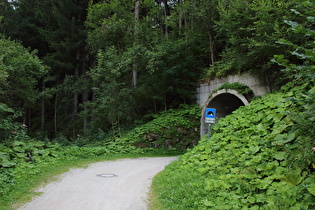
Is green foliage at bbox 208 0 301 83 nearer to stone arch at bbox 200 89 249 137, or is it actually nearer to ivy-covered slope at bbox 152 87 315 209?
stone arch at bbox 200 89 249 137

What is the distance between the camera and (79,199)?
4434 millimetres

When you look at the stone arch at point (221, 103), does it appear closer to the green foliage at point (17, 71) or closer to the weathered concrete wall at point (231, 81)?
the weathered concrete wall at point (231, 81)

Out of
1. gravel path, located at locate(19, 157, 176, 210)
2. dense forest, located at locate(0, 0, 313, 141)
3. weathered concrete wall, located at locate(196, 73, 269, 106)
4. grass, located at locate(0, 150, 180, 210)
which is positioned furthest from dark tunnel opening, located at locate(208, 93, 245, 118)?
gravel path, located at locate(19, 157, 176, 210)

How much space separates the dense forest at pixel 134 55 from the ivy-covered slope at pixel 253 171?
3.40 metres

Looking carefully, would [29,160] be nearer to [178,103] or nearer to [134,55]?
[134,55]

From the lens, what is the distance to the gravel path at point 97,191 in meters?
4.12

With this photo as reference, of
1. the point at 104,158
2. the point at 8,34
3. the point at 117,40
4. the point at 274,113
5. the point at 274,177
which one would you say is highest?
the point at 8,34

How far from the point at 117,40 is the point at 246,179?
14955 millimetres

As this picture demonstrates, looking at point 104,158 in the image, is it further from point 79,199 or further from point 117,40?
point 117,40

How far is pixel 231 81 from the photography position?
1169cm

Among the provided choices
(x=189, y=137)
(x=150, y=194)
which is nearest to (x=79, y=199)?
(x=150, y=194)

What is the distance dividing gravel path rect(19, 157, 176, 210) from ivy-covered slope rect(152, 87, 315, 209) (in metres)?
0.54

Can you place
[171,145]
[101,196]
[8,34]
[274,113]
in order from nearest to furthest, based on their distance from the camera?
[101,196] → [274,113] → [171,145] → [8,34]

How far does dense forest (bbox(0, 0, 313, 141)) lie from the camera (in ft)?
29.3
